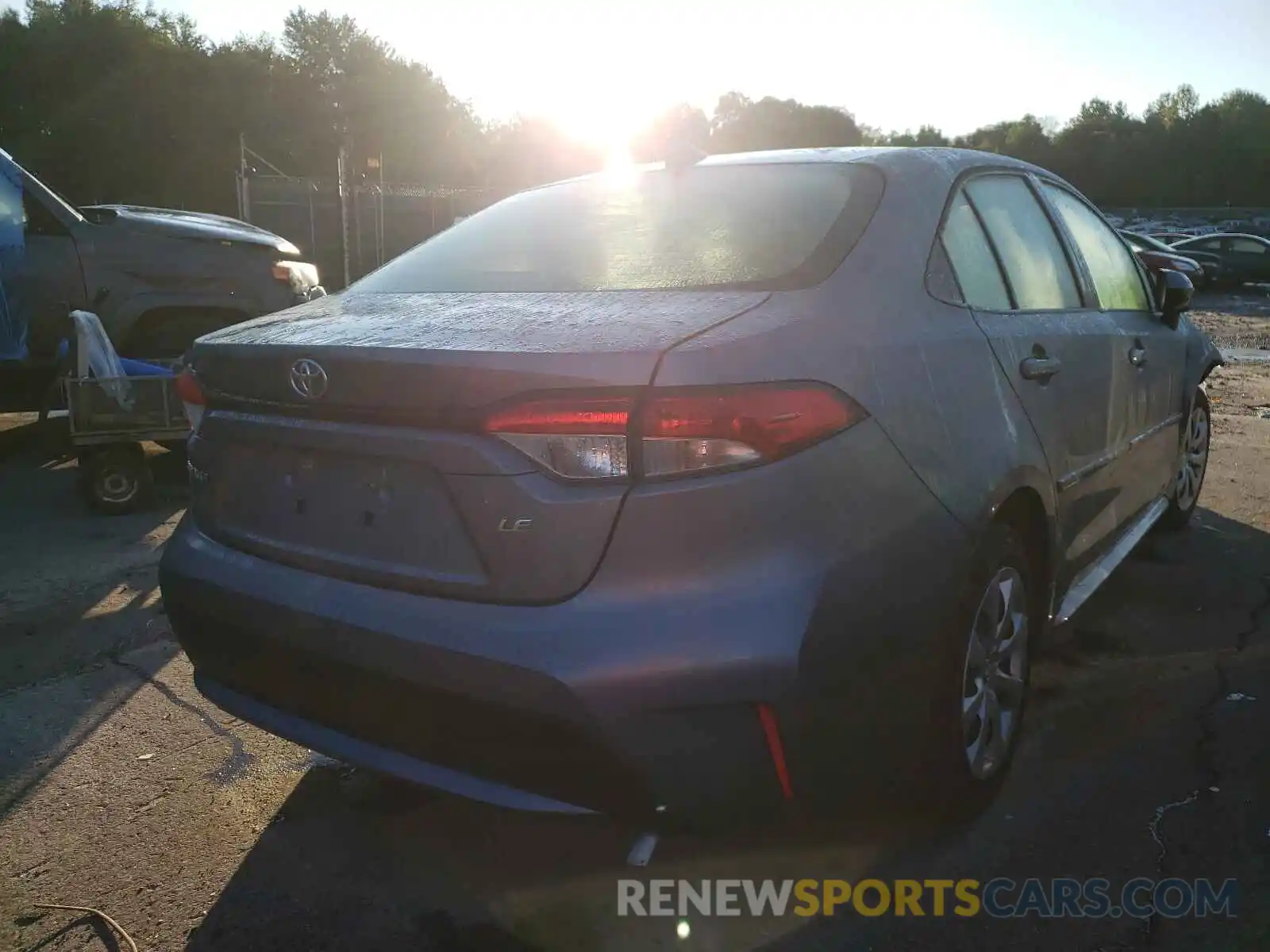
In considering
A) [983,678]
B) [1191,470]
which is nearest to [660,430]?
[983,678]

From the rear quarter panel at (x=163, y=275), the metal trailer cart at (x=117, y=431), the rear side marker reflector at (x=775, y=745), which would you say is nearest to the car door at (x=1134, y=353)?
the rear side marker reflector at (x=775, y=745)

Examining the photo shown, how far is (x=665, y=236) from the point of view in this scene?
270 cm

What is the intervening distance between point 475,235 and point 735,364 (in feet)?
4.82

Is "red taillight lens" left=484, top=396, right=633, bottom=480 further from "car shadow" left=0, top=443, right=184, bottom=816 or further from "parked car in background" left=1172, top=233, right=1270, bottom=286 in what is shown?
"parked car in background" left=1172, top=233, right=1270, bottom=286

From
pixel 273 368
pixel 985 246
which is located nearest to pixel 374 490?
pixel 273 368

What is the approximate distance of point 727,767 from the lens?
190 centimetres

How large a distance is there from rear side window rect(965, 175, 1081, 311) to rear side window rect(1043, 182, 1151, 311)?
0.24 meters

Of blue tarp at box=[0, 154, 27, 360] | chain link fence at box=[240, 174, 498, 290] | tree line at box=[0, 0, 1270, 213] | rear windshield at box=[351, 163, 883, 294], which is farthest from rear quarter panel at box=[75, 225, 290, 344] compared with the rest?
tree line at box=[0, 0, 1270, 213]

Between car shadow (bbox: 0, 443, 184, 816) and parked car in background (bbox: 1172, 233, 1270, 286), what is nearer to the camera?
car shadow (bbox: 0, 443, 184, 816)

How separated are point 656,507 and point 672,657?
10.3 inches

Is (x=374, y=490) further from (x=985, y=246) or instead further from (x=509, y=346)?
(x=985, y=246)

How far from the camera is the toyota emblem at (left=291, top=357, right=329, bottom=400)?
7.05 ft

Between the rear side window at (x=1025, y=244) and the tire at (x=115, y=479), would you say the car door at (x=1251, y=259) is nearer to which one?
the rear side window at (x=1025, y=244)

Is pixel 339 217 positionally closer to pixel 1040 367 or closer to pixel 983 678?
pixel 1040 367
